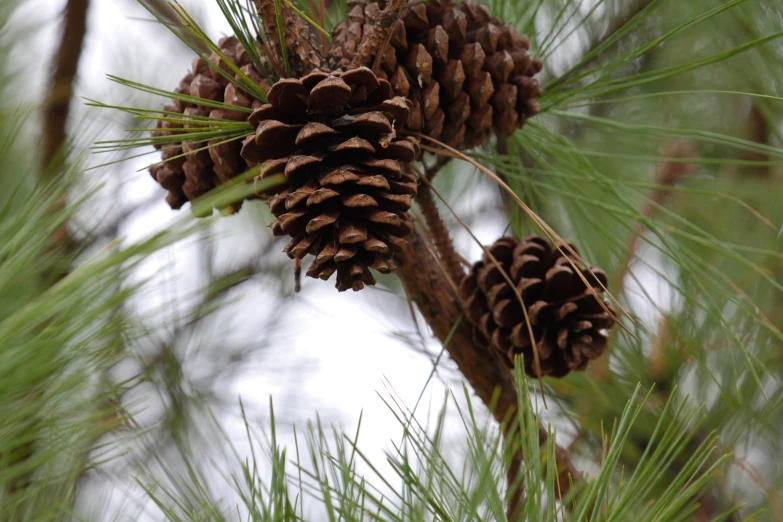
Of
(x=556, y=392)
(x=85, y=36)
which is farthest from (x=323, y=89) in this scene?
(x=556, y=392)

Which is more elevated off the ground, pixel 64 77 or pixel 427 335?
pixel 64 77

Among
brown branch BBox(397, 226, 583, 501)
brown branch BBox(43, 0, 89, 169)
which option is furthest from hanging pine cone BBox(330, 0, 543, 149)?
brown branch BBox(43, 0, 89, 169)

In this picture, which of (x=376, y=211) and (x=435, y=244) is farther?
(x=435, y=244)

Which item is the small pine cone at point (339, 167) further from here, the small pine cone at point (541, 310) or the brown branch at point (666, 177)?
the brown branch at point (666, 177)

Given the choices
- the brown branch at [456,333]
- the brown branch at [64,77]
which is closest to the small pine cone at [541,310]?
the brown branch at [456,333]

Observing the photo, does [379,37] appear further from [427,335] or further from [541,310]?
[427,335]

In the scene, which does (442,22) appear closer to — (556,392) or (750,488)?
(556,392)

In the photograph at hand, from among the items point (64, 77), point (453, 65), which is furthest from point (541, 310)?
point (64, 77)
